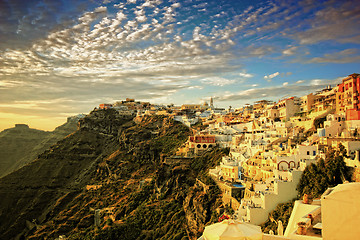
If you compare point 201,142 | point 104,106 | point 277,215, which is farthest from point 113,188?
point 104,106

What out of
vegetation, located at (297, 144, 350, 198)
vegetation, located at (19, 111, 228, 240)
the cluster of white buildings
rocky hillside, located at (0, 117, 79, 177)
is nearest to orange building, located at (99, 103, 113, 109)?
vegetation, located at (19, 111, 228, 240)

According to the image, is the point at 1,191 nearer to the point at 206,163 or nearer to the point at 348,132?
the point at 206,163

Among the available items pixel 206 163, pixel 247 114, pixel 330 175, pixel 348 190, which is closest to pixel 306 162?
pixel 330 175

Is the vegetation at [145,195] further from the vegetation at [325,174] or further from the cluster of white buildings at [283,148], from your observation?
the vegetation at [325,174]

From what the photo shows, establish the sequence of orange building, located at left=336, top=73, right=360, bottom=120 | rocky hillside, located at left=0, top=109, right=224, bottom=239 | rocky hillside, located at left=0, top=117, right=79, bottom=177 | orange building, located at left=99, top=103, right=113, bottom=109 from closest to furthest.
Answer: orange building, located at left=336, top=73, right=360, bottom=120 < rocky hillside, located at left=0, top=109, right=224, bottom=239 < orange building, located at left=99, top=103, right=113, bottom=109 < rocky hillside, located at left=0, top=117, right=79, bottom=177

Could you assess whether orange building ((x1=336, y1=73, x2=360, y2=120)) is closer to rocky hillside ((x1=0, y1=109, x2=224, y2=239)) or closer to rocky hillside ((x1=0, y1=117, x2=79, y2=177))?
rocky hillside ((x1=0, y1=109, x2=224, y2=239))

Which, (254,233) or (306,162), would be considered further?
(306,162)
